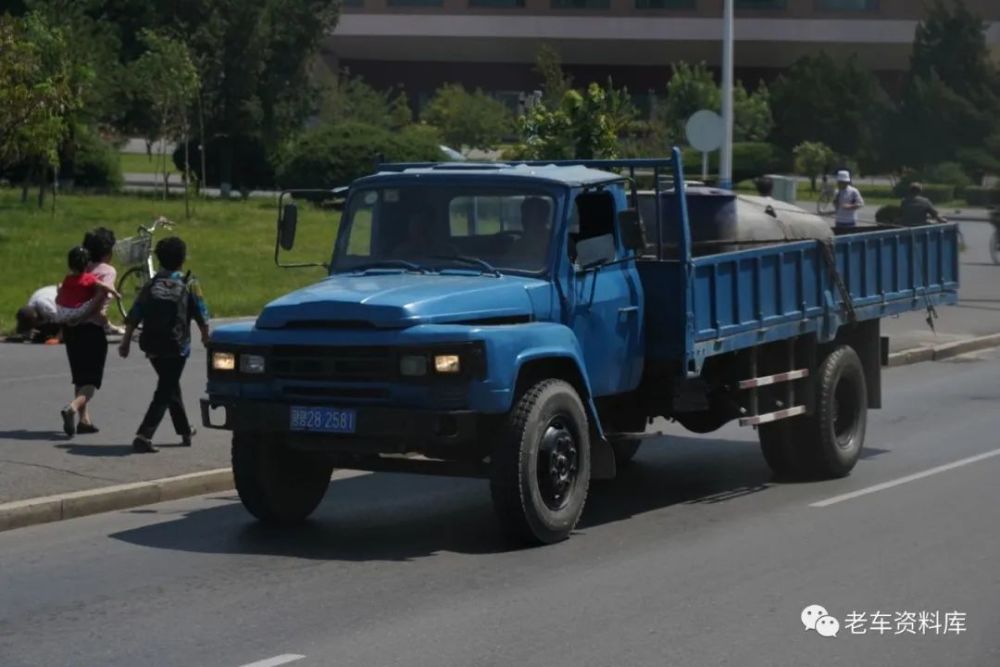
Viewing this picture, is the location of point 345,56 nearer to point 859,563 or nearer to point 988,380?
point 988,380

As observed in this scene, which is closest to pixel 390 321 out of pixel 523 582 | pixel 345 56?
pixel 523 582

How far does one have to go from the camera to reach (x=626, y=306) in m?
11.5

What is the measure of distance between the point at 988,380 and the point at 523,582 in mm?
12040

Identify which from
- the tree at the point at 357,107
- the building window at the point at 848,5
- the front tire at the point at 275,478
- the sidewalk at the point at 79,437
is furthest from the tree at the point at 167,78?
the building window at the point at 848,5

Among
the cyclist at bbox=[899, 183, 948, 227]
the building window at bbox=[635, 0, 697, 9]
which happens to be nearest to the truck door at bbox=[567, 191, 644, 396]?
the cyclist at bbox=[899, 183, 948, 227]

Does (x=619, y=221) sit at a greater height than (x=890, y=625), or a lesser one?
greater

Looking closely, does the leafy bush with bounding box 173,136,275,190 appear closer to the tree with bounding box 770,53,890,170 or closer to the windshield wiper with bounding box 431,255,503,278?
the tree with bounding box 770,53,890,170

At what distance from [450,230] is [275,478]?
1.92 m

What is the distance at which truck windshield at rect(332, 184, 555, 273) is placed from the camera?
11078 mm

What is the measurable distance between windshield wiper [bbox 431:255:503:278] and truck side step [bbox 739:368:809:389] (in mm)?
2324

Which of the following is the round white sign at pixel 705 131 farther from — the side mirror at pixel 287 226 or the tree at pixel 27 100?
the side mirror at pixel 287 226

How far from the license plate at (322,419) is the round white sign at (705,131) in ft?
53.1

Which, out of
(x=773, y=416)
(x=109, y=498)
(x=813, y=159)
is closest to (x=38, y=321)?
(x=109, y=498)

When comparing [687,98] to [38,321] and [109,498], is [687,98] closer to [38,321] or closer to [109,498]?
[38,321]
